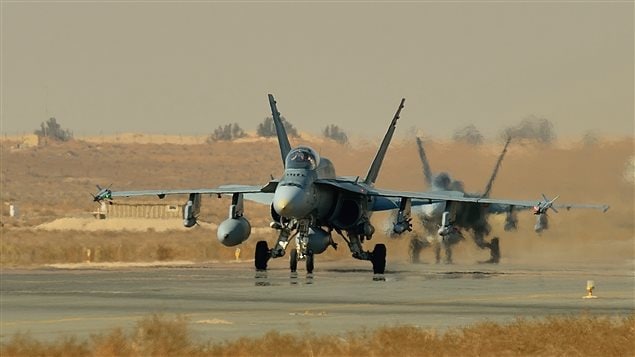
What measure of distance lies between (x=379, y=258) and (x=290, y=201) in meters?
4.22

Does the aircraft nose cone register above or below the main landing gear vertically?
above

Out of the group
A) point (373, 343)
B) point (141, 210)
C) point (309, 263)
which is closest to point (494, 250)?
point (309, 263)

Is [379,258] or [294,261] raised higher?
[379,258]

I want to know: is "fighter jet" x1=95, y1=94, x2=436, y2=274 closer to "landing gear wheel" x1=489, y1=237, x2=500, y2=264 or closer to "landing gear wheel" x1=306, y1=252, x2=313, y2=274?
"landing gear wheel" x1=306, y1=252, x2=313, y2=274

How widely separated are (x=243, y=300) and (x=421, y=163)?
30.2m

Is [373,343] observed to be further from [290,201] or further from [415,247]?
[415,247]

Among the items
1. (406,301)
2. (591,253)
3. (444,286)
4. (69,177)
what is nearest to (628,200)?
(591,253)

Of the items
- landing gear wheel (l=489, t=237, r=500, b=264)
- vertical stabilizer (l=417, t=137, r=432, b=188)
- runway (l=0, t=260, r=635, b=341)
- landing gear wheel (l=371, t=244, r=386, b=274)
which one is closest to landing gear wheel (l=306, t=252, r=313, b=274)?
runway (l=0, t=260, r=635, b=341)

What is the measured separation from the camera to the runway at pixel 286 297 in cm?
2331

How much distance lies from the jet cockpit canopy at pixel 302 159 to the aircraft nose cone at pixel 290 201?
101cm

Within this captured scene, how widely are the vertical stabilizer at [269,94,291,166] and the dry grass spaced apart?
2649 cm

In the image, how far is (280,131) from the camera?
47.6m

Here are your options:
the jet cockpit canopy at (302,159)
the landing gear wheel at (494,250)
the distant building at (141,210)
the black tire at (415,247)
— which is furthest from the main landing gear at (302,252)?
the distant building at (141,210)

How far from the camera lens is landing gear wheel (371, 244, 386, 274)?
1702 inches
